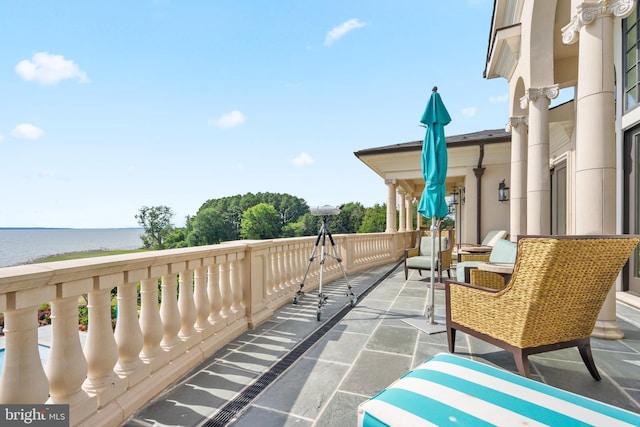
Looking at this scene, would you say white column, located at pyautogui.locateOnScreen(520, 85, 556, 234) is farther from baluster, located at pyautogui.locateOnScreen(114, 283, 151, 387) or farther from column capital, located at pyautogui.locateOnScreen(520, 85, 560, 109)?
baluster, located at pyautogui.locateOnScreen(114, 283, 151, 387)

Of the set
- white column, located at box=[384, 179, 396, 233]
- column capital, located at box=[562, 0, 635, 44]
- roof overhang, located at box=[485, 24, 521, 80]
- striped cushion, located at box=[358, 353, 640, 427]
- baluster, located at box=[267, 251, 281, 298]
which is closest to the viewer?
striped cushion, located at box=[358, 353, 640, 427]

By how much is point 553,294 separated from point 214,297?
289 centimetres

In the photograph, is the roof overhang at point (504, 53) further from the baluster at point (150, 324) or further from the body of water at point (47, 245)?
the body of water at point (47, 245)

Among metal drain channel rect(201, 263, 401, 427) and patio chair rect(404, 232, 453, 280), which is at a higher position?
patio chair rect(404, 232, 453, 280)

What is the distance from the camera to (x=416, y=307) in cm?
420

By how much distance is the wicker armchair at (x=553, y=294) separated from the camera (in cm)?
193

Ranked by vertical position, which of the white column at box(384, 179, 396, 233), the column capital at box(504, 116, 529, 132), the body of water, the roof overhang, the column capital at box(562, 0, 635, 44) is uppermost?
the roof overhang

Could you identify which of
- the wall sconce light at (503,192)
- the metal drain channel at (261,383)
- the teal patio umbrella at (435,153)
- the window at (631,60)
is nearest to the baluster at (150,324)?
the metal drain channel at (261,383)

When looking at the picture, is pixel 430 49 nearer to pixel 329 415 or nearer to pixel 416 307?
pixel 416 307

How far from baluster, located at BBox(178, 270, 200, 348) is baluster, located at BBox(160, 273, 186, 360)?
0.12m

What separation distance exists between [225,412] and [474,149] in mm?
9815

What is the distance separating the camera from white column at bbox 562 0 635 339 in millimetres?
2904

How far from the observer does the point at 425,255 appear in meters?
6.77

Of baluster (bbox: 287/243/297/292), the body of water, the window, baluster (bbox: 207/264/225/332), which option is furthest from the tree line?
baluster (bbox: 207/264/225/332)
